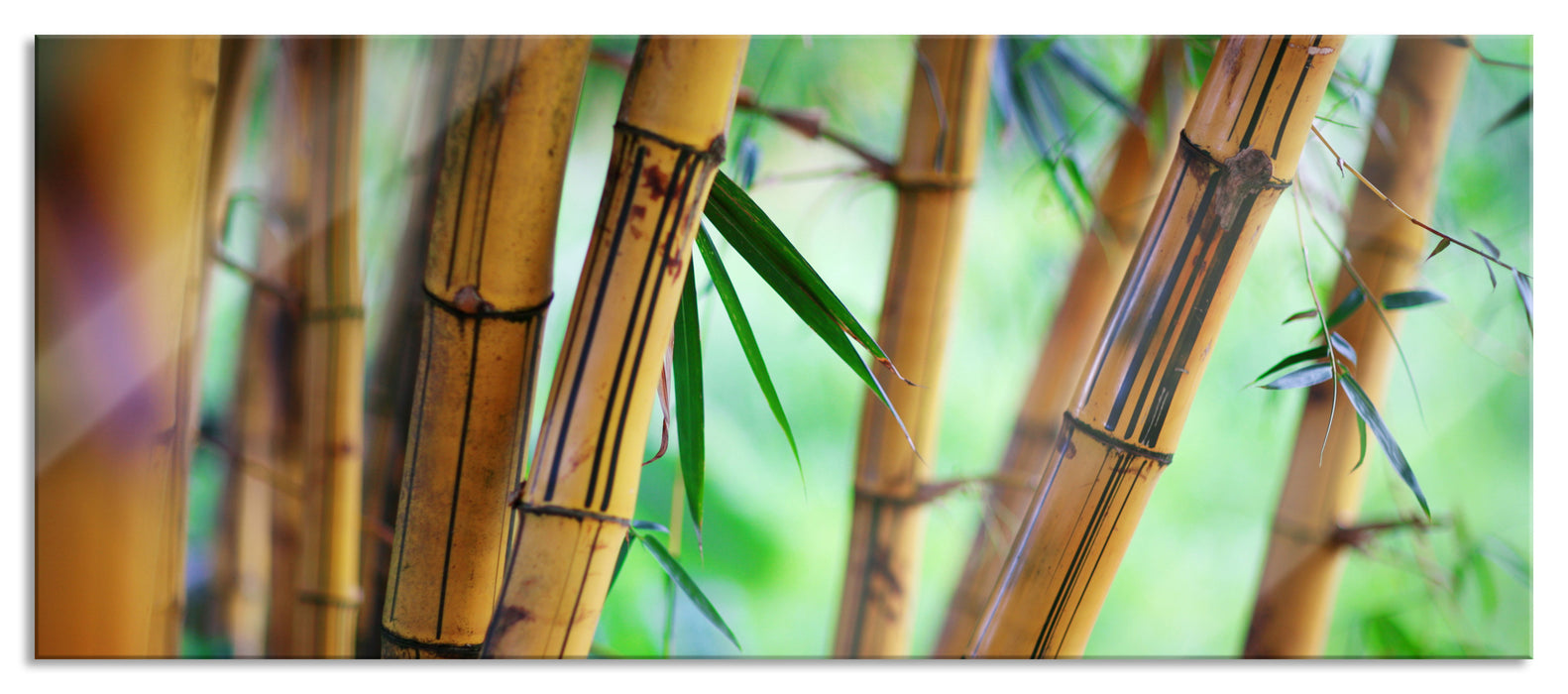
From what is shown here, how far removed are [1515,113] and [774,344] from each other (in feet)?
2.16

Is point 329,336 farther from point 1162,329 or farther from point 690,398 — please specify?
point 1162,329

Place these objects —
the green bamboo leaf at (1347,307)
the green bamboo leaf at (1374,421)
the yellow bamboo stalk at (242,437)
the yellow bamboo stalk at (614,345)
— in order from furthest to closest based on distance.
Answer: the yellow bamboo stalk at (242,437), the green bamboo leaf at (1347,307), the green bamboo leaf at (1374,421), the yellow bamboo stalk at (614,345)

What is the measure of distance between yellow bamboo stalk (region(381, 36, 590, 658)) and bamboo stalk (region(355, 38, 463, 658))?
8.1 inches

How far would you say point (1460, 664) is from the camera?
72cm

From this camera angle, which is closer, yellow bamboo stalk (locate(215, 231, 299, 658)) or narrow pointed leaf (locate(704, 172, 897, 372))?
narrow pointed leaf (locate(704, 172, 897, 372))

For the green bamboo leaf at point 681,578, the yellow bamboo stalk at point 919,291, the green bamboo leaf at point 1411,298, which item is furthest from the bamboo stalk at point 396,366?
the green bamboo leaf at point 1411,298

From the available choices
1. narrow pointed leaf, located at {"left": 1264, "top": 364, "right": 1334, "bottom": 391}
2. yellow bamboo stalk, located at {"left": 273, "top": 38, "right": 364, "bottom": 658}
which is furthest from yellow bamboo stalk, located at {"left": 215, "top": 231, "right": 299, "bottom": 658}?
narrow pointed leaf, located at {"left": 1264, "top": 364, "right": 1334, "bottom": 391}

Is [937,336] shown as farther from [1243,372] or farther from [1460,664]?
[1460,664]

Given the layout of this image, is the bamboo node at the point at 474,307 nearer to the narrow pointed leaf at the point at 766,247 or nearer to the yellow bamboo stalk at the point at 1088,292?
the narrow pointed leaf at the point at 766,247

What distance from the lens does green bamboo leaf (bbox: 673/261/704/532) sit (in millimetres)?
511

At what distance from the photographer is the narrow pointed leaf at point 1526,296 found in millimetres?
663

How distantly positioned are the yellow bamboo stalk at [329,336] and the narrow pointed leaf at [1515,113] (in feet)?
3.10

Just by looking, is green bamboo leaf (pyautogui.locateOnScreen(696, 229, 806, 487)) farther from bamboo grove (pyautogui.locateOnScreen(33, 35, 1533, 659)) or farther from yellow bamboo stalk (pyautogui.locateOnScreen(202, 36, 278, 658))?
yellow bamboo stalk (pyautogui.locateOnScreen(202, 36, 278, 658))

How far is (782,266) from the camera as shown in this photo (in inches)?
19.3
